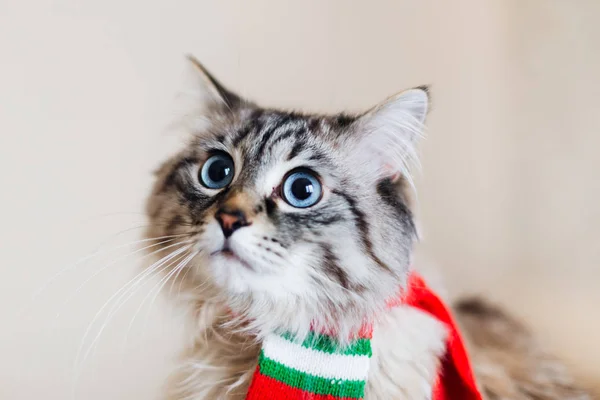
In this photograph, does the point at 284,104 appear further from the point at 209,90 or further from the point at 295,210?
the point at 295,210

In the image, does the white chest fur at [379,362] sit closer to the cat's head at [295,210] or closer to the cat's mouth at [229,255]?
the cat's head at [295,210]

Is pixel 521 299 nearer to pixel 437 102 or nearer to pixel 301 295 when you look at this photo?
pixel 437 102

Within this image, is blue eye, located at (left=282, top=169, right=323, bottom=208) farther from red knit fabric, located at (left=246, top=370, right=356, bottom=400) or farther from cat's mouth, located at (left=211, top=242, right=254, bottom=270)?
red knit fabric, located at (left=246, top=370, right=356, bottom=400)

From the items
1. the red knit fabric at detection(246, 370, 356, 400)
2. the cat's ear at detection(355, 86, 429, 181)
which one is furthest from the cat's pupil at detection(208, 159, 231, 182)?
the red knit fabric at detection(246, 370, 356, 400)

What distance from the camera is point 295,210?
0.88m

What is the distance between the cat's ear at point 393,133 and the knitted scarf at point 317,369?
259 millimetres

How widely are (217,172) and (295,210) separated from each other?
0.18m

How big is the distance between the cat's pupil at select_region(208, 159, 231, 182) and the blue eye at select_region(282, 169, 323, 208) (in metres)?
0.12

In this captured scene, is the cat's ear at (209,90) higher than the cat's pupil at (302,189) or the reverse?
higher

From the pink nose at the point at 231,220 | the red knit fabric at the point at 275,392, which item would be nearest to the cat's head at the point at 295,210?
the pink nose at the point at 231,220

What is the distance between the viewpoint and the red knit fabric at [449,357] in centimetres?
95

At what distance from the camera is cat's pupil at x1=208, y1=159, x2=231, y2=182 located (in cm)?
96

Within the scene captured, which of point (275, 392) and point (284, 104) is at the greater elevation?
point (284, 104)

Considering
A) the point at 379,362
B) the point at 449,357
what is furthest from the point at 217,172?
the point at 449,357
